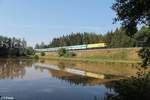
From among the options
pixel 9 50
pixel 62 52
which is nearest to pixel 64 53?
pixel 62 52

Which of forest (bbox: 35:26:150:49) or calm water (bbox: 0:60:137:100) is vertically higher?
forest (bbox: 35:26:150:49)

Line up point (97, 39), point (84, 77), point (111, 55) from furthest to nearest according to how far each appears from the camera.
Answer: point (97, 39), point (111, 55), point (84, 77)

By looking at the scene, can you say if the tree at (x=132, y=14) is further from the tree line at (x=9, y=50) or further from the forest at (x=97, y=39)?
the tree line at (x=9, y=50)

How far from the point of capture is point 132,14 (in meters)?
14.9

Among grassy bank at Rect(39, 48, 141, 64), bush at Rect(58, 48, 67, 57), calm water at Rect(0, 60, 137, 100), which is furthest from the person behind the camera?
bush at Rect(58, 48, 67, 57)

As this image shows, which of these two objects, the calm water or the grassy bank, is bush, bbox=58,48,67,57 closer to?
the grassy bank

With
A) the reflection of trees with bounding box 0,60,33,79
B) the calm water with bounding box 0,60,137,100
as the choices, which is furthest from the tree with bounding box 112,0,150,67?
the reflection of trees with bounding box 0,60,33,79

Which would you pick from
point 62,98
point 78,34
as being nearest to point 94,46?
point 78,34

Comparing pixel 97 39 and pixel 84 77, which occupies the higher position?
pixel 97 39

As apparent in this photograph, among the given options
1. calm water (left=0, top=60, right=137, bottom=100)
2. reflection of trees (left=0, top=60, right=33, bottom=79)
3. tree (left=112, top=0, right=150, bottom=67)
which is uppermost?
tree (left=112, top=0, right=150, bottom=67)

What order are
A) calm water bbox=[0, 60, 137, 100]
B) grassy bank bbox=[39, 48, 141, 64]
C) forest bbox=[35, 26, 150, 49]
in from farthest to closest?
forest bbox=[35, 26, 150, 49], grassy bank bbox=[39, 48, 141, 64], calm water bbox=[0, 60, 137, 100]

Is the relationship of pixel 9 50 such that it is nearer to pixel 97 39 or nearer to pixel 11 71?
pixel 97 39

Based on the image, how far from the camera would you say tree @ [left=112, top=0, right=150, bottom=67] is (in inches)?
566

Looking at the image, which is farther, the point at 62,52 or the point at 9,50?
the point at 9,50
